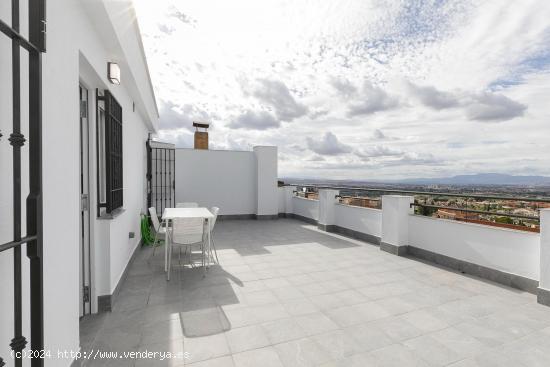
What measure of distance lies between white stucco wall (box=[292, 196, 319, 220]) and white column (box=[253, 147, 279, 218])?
691 mm

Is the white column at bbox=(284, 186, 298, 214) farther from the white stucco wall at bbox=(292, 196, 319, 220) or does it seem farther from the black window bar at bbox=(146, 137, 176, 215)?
the black window bar at bbox=(146, 137, 176, 215)

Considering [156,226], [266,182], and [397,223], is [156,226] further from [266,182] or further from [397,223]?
[266,182]

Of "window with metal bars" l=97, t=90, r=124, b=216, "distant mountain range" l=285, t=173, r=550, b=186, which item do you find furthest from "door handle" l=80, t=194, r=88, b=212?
"distant mountain range" l=285, t=173, r=550, b=186

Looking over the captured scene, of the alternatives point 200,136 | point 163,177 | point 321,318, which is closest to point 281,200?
point 200,136

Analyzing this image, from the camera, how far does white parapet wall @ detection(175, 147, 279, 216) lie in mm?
8398

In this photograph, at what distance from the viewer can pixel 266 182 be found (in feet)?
28.8

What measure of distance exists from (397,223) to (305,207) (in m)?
3.80

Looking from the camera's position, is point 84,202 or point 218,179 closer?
point 84,202

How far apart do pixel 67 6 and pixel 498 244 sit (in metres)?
5.33

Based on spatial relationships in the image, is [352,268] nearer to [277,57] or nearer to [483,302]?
[483,302]

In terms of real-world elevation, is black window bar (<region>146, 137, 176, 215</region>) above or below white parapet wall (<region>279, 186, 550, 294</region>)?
above

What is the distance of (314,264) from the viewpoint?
432cm

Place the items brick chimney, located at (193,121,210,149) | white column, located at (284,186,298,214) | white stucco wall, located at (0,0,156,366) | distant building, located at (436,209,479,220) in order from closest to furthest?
white stucco wall, located at (0,0,156,366) < distant building, located at (436,209,479,220) < white column, located at (284,186,298,214) < brick chimney, located at (193,121,210,149)

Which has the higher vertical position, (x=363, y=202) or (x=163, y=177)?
(x=163, y=177)
